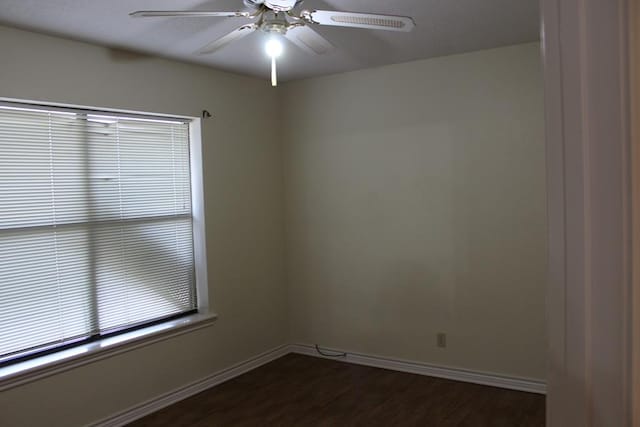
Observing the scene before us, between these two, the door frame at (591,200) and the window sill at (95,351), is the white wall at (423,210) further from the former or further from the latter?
the door frame at (591,200)

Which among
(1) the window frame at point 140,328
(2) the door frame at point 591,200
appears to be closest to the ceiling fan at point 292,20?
(1) the window frame at point 140,328

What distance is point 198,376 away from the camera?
3.99 meters

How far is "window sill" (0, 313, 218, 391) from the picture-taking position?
293 centimetres

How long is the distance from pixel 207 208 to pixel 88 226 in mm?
962

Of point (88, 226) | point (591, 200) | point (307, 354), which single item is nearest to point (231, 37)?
point (88, 226)

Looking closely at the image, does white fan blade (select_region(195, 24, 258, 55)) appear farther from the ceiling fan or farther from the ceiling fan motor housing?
the ceiling fan motor housing

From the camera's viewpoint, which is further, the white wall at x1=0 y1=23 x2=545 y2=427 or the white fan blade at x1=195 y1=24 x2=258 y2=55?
the white wall at x1=0 y1=23 x2=545 y2=427

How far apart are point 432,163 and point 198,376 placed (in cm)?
254

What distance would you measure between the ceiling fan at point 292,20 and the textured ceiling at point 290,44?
213 millimetres

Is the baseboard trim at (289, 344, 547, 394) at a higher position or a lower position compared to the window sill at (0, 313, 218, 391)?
lower

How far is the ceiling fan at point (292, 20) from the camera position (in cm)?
222

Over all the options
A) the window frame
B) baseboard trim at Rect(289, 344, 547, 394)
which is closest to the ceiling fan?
the window frame

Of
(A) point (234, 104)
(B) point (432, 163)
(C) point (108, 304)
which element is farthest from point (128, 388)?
(B) point (432, 163)

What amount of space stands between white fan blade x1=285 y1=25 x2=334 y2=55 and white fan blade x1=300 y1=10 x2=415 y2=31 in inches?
5.6
